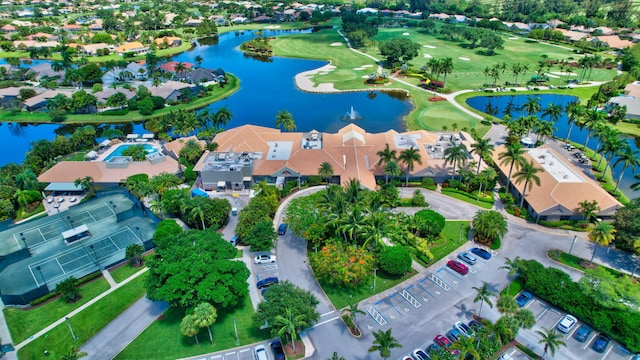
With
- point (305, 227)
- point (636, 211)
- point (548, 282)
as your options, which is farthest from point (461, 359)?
point (636, 211)

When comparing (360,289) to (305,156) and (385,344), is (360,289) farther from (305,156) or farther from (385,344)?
(305,156)

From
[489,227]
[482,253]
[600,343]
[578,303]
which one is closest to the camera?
[600,343]

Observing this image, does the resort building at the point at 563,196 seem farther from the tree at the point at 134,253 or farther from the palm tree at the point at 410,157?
the tree at the point at 134,253

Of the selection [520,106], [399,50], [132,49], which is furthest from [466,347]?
[132,49]

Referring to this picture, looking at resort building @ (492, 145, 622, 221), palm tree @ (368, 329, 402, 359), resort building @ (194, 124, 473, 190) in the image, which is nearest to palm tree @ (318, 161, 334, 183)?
resort building @ (194, 124, 473, 190)

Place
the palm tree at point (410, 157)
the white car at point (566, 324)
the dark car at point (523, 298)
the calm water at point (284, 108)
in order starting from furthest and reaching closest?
the calm water at point (284, 108), the palm tree at point (410, 157), the dark car at point (523, 298), the white car at point (566, 324)

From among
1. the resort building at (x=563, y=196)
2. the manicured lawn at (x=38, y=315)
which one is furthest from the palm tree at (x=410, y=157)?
the manicured lawn at (x=38, y=315)
